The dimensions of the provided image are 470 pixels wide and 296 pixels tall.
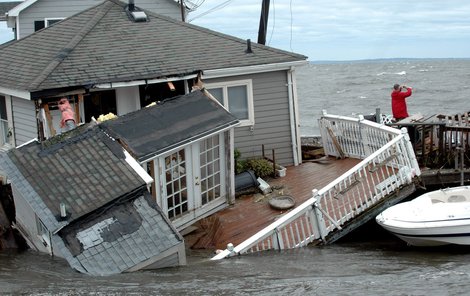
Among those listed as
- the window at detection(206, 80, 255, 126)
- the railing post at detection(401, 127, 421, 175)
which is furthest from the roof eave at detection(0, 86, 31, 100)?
the railing post at detection(401, 127, 421, 175)

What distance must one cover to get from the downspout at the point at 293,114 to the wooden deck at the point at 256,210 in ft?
1.47

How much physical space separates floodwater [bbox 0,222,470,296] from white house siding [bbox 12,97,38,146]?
11.7 feet

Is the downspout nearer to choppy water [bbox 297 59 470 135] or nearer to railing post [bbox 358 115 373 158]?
railing post [bbox 358 115 373 158]

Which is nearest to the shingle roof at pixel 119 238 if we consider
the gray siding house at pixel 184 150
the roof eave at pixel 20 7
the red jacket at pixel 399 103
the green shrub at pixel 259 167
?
the gray siding house at pixel 184 150

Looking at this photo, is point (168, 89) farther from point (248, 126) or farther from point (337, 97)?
point (337, 97)

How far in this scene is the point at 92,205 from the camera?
12094 mm

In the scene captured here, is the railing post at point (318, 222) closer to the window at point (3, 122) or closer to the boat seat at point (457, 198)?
the boat seat at point (457, 198)

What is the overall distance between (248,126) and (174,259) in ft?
25.5

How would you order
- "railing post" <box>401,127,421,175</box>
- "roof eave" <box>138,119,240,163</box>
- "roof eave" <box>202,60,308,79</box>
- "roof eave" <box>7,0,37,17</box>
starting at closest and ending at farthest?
"roof eave" <box>138,119,240,163</box> < "railing post" <box>401,127,421,175</box> < "roof eave" <box>202,60,308,79</box> < "roof eave" <box>7,0,37,17</box>

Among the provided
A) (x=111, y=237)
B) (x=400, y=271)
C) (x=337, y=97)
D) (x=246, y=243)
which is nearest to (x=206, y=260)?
(x=246, y=243)

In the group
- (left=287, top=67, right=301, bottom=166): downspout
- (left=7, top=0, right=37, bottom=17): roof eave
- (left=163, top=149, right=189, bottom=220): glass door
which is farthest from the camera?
(left=7, top=0, right=37, bottom=17): roof eave

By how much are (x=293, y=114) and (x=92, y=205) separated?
28.5ft

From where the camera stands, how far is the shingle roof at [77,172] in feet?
40.0

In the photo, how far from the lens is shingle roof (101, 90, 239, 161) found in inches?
558
